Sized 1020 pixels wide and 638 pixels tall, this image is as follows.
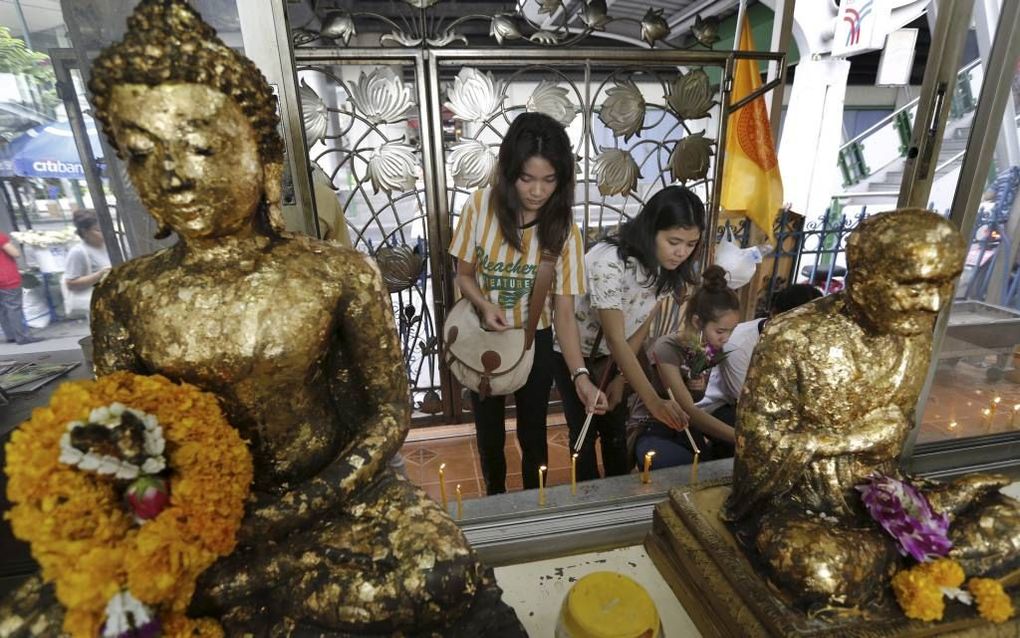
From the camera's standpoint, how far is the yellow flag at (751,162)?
353cm

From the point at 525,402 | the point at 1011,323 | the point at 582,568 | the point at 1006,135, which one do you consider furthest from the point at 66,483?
the point at 1011,323

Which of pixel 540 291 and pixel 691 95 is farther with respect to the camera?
pixel 691 95

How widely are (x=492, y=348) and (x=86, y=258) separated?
1.40 metres

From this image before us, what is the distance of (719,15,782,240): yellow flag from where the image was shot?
3.53 m

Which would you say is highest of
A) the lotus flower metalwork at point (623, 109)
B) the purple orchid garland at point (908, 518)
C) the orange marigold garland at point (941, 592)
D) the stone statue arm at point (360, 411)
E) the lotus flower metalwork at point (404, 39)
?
the lotus flower metalwork at point (404, 39)

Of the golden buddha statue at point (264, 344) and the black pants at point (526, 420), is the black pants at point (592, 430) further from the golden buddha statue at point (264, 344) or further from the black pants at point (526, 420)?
the golden buddha statue at point (264, 344)

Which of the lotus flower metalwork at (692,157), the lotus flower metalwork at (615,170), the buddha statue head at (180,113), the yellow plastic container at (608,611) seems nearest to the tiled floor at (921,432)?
the yellow plastic container at (608,611)

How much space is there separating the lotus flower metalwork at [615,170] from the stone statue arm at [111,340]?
8.56 ft

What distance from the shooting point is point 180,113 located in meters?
0.90

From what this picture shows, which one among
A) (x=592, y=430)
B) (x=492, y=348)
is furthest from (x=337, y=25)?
(x=592, y=430)

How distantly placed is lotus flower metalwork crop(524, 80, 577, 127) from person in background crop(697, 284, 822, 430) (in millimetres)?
1507

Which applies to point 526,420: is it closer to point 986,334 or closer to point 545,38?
point 545,38

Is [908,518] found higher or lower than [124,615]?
lower

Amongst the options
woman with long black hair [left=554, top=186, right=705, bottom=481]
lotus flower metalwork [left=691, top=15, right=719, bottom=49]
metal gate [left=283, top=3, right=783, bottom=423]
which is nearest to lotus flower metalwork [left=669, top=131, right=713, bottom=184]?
metal gate [left=283, top=3, right=783, bottom=423]
